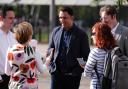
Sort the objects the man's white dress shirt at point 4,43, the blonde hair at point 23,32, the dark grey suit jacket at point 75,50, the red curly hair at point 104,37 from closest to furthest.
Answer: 1. the red curly hair at point 104,37
2. the blonde hair at point 23,32
3. the man's white dress shirt at point 4,43
4. the dark grey suit jacket at point 75,50

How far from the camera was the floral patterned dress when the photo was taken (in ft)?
26.3

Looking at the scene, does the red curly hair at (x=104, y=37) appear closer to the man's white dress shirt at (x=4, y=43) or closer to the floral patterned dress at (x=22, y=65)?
the floral patterned dress at (x=22, y=65)

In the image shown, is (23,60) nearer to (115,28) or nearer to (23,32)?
(23,32)

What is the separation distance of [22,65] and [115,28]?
1531 millimetres

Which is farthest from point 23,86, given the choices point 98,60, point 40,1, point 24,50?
point 40,1

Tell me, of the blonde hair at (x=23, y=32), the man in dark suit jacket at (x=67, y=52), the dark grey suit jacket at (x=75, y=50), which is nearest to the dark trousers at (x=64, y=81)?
the man in dark suit jacket at (x=67, y=52)

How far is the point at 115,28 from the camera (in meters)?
8.61

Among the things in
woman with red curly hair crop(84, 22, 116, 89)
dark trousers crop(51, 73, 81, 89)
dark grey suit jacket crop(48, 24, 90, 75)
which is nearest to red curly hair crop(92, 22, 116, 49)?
woman with red curly hair crop(84, 22, 116, 89)

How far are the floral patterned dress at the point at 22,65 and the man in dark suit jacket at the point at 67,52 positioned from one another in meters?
1.15

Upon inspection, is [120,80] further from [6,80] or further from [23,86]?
[6,80]

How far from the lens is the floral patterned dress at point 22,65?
316 inches

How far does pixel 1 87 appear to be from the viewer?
8.85 meters

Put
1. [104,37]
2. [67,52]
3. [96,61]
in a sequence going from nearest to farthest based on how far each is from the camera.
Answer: [104,37] → [96,61] → [67,52]

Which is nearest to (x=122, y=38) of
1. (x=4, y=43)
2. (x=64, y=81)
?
(x=64, y=81)
